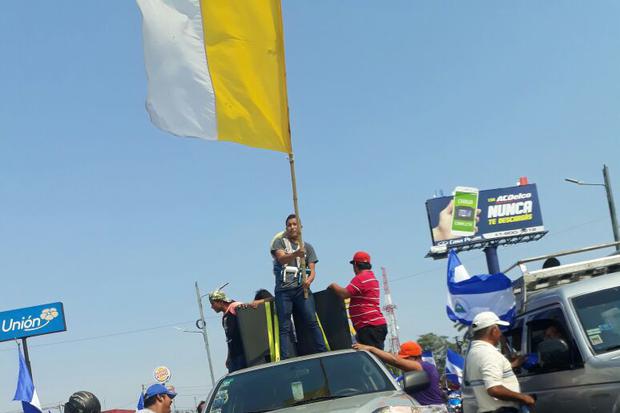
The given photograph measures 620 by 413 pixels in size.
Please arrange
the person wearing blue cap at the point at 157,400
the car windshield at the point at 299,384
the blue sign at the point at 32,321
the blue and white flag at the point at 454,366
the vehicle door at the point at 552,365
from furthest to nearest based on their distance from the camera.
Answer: the blue sign at the point at 32,321
the blue and white flag at the point at 454,366
the person wearing blue cap at the point at 157,400
the vehicle door at the point at 552,365
the car windshield at the point at 299,384

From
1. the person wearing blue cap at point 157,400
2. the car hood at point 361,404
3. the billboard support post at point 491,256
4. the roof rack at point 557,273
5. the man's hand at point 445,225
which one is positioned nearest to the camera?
the car hood at point 361,404

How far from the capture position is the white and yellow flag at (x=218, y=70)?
27.6 ft

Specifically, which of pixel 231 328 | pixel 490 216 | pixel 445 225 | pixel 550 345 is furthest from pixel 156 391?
pixel 490 216

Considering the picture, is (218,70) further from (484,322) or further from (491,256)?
(491,256)

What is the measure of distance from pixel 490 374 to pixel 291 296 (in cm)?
248

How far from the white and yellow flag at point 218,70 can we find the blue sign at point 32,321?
33715 mm

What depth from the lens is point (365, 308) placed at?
822cm

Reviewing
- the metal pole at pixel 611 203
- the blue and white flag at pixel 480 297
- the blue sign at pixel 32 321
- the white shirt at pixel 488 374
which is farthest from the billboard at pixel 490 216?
the white shirt at pixel 488 374

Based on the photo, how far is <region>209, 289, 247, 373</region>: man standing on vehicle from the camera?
26.9 feet

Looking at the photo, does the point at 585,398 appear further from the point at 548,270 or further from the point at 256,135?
the point at 256,135

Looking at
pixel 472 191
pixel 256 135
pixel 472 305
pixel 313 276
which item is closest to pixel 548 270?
pixel 472 305

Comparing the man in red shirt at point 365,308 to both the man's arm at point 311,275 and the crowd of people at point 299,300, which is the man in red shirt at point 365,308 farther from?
the man's arm at point 311,275

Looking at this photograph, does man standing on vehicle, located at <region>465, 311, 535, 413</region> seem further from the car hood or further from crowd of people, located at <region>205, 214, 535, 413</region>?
crowd of people, located at <region>205, 214, 535, 413</region>

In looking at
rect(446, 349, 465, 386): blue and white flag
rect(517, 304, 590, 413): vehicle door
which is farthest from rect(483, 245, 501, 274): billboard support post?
rect(517, 304, 590, 413): vehicle door
